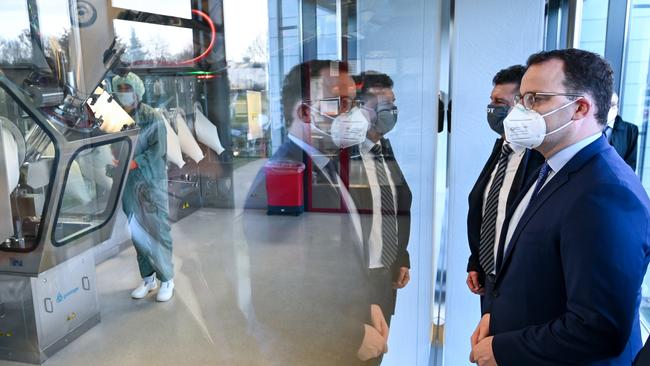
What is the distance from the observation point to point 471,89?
276cm

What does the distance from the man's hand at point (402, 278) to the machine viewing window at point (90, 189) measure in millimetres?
1295

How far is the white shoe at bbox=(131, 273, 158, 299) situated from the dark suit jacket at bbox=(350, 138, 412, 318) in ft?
2.58

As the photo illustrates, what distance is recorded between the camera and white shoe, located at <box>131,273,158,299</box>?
159cm

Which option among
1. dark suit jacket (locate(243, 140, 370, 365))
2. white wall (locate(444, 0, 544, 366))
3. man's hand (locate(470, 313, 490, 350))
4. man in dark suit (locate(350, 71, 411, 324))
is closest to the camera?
man's hand (locate(470, 313, 490, 350))

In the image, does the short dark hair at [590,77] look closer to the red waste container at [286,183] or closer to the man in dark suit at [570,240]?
the man in dark suit at [570,240]

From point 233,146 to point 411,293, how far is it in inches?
53.9

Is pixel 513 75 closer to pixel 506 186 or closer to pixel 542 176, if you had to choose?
pixel 506 186

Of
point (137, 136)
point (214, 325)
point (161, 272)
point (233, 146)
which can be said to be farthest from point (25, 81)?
point (214, 325)

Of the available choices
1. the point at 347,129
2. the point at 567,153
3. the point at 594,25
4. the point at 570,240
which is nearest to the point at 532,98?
the point at 567,153

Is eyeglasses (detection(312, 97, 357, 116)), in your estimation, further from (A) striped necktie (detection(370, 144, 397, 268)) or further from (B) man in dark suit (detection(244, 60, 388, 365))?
(A) striped necktie (detection(370, 144, 397, 268))

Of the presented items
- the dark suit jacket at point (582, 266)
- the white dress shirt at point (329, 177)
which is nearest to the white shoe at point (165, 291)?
the white dress shirt at point (329, 177)

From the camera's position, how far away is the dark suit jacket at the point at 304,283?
193 cm

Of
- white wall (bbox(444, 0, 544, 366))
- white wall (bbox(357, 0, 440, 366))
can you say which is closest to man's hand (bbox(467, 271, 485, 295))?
white wall (bbox(357, 0, 440, 366))

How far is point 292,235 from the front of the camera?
197 cm
